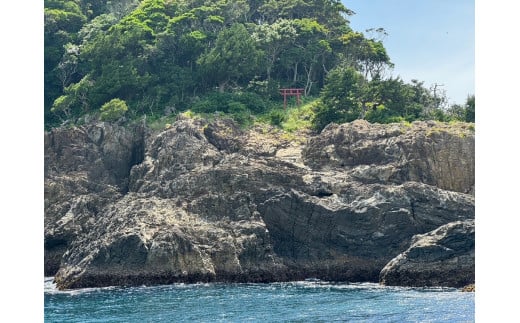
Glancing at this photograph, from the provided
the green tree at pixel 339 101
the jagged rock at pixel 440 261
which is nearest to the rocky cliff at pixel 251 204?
the jagged rock at pixel 440 261

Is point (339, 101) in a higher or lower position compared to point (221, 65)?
lower

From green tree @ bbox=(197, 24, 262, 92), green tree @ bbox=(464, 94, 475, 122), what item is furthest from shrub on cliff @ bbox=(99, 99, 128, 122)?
green tree @ bbox=(464, 94, 475, 122)

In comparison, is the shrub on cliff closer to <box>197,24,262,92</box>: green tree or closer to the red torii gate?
<box>197,24,262,92</box>: green tree

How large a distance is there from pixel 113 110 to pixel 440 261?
766 inches

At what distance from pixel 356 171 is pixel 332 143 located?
2.74m

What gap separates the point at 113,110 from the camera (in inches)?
1897

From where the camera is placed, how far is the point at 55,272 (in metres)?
40.9

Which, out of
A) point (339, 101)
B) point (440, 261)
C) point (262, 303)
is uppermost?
point (339, 101)

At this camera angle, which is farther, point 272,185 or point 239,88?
point 239,88

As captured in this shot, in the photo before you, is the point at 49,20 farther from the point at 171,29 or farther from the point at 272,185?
the point at 272,185

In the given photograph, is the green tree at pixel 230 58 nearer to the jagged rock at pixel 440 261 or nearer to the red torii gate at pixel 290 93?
the red torii gate at pixel 290 93

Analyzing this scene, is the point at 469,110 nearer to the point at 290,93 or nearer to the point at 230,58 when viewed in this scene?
the point at 290,93

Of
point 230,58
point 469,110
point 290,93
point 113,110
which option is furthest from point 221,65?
point 469,110
